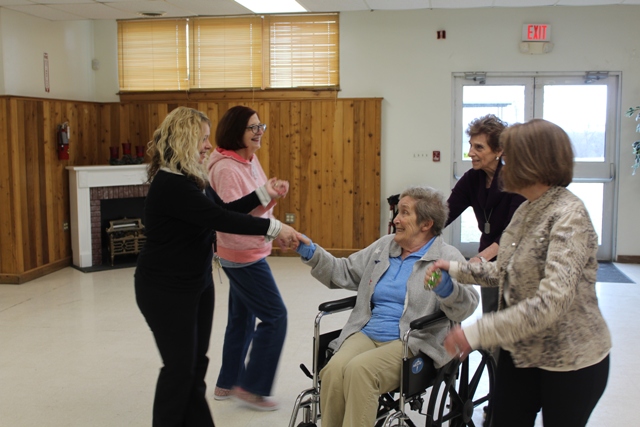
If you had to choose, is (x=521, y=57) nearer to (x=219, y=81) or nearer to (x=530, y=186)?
(x=219, y=81)

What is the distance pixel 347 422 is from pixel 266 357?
34.8 inches

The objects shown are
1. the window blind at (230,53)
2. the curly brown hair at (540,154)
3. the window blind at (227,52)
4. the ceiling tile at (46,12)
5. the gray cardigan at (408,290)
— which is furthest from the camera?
the window blind at (227,52)

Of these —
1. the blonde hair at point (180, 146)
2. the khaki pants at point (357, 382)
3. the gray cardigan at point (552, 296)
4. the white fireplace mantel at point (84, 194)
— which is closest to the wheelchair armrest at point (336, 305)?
the khaki pants at point (357, 382)

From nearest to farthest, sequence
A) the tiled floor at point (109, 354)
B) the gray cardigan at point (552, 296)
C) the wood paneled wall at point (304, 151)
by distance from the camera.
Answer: the gray cardigan at point (552, 296) < the tiled floor at point (109, 354) < the wood paneled wall at point (304, 151)

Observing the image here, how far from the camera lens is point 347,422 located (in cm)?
245

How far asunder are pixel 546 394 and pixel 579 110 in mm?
5757

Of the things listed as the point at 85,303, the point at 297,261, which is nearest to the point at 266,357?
the point at 85,303

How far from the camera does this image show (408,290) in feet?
8.95

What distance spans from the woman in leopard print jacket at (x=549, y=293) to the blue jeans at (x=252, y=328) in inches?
58.3

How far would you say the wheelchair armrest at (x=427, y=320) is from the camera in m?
2.50

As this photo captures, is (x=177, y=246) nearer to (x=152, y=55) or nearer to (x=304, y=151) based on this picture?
(x=304, y=151)

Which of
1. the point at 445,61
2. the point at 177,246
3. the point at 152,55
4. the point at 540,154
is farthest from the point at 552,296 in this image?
the point at 152,55

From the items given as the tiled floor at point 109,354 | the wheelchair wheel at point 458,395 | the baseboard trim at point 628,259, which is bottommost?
the tiled floor at point 109,354

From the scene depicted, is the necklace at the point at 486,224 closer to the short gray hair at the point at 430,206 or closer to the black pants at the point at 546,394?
the short gray hair at the point at 430,206
